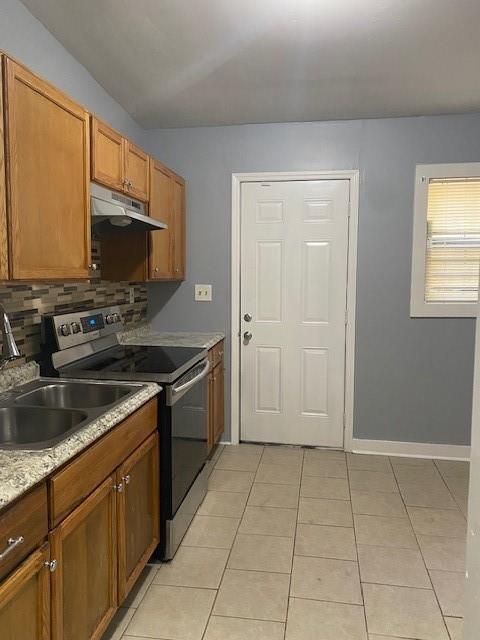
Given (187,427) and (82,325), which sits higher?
(82,325)

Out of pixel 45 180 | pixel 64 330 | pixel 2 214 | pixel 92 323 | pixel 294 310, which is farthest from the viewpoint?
pixel 294 310

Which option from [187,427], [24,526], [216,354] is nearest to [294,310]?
[216,354]

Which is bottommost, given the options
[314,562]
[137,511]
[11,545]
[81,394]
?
[314,562]

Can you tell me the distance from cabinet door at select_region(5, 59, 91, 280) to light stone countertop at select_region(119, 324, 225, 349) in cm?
122

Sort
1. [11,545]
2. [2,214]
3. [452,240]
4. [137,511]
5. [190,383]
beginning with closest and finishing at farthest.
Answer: [11,545]
[2,214]
[137,511]
[190,383]
[452,240]

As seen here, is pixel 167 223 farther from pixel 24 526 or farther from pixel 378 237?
pixel 24 526

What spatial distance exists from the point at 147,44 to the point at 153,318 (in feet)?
6.66

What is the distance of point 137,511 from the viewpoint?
2.00 m

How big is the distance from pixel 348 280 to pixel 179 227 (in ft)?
4.29

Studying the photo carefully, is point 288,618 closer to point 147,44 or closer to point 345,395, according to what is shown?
point 345,395

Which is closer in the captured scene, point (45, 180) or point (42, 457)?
point (42, 457)

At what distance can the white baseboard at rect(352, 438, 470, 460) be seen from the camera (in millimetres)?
3631

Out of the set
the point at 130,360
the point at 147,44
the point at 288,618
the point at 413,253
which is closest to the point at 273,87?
the point at 147,44

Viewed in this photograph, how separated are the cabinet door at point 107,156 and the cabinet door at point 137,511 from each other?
1.22m
